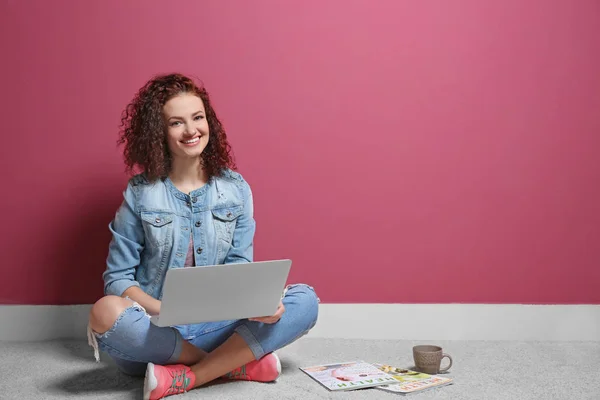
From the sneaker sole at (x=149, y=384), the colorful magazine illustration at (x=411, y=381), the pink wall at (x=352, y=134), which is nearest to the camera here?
the sneaker sole at (x=149, y=384)

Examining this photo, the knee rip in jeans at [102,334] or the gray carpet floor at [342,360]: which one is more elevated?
the knee rip in jeans at [102,334]

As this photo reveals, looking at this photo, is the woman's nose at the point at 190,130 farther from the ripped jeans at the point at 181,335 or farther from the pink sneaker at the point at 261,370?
the pink sneaker at the point at 261,370

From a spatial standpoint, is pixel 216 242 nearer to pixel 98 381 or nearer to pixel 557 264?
pixel 98 381

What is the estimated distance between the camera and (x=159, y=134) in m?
1.95

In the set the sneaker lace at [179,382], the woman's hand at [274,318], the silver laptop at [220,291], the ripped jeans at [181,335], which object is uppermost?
the silver laptop at [220,291]

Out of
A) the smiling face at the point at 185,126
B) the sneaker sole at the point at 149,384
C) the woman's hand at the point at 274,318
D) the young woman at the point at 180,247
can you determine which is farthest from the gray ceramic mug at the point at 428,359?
the smiling face at the point at 185,126

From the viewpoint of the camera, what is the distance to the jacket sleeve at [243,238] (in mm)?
2027

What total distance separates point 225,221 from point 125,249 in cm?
28

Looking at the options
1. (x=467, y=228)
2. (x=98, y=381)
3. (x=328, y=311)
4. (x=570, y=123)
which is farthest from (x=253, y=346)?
(x=570, y=123)

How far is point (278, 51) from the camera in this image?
2365mm

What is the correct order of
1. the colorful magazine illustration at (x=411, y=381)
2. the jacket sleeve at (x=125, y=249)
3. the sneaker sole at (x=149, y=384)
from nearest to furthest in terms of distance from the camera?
1. the sneaker sole at (x=149, y=384)
2. the colorful magazine illustration at (x=411, y=381)
3. the jacket sleeve at (x=125, y=249)

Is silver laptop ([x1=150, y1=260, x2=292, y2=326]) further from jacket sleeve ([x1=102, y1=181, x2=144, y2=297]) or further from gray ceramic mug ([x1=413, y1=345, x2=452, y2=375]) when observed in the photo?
gray ceramic mug ([x1=413, y1=345, x2=452, y2=375])

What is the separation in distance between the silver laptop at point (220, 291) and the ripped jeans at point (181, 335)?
3.0 inches

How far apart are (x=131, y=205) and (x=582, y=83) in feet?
5.00
